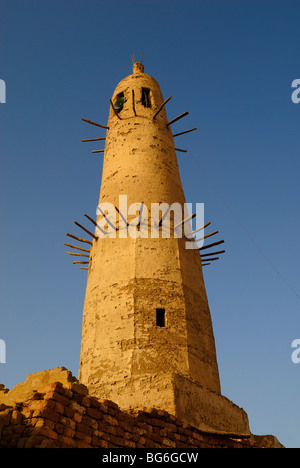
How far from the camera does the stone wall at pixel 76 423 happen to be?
615 cm

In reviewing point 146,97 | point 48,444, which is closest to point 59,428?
point 48,444

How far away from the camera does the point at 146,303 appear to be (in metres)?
10.6

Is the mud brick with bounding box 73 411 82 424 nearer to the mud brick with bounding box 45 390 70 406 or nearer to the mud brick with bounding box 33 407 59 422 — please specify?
the mud brick with bounding box 45 390 70 406

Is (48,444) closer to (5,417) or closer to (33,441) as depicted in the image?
(33,441)

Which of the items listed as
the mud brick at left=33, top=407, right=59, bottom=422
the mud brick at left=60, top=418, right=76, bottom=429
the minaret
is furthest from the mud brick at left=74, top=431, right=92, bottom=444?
the minaret

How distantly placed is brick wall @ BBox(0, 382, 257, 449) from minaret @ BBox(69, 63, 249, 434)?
1.07 meters

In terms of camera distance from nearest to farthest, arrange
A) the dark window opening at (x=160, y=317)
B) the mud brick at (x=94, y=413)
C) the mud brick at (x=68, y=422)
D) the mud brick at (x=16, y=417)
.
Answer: the mud brick at (x=16, y=417)
the mud brick at (x=68, y=422)
the mud brick at (x=94, y=413)
the dark window opening at (x=160, y=317)

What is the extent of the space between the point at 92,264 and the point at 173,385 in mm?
4118

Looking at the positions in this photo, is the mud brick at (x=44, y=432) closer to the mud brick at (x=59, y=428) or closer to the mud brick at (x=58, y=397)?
the mud brick at (x=59, y=428)

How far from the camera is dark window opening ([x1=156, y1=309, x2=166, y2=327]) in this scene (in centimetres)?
1048

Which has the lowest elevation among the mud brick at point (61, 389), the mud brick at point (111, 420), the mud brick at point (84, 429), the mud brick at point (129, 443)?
the mud brick at point (129, 443)

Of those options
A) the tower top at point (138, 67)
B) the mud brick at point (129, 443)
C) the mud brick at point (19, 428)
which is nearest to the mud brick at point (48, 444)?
the mud brick at point (19, 428)

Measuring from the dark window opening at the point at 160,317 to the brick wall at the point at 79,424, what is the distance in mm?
2539
